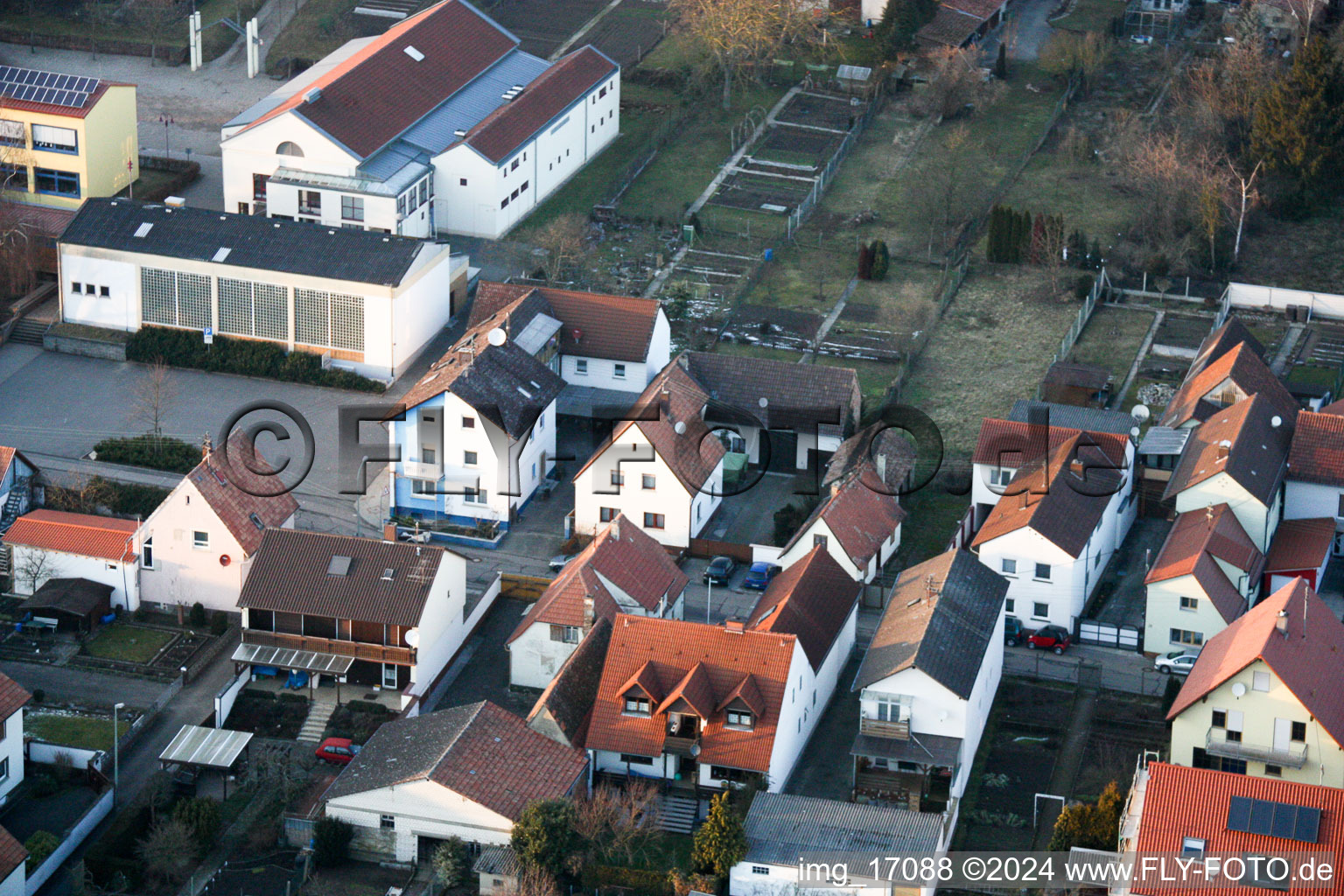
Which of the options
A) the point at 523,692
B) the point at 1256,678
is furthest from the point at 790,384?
the point at 1256,678

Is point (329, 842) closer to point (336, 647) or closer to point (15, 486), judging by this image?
point (336, 647)

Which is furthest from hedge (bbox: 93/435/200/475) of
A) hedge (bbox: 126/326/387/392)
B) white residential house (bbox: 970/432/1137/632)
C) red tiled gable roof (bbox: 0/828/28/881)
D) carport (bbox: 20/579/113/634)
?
white residential house (bbox: 970/432/1137/632)

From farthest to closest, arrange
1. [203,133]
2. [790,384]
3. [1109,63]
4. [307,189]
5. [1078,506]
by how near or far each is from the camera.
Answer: [1109,63]
[203,133]
[307,189]
[790,384]
[1078,506]

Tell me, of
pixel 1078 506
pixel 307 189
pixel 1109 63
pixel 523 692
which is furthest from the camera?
pixel 1109 63

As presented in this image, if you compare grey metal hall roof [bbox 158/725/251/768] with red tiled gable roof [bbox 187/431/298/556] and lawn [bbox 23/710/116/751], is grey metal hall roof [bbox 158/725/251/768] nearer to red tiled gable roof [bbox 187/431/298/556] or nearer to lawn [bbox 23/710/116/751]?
lawn [bbox 23/710/116/751]

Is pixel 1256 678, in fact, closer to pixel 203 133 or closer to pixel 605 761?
pixel 605 761

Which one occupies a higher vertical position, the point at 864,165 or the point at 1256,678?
the point at 864,165

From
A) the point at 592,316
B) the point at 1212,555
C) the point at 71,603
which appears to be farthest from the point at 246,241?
the point at 1212,555

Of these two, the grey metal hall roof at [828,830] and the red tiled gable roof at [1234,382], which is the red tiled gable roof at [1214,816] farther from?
the red tiled gable roof at [1234,382]
